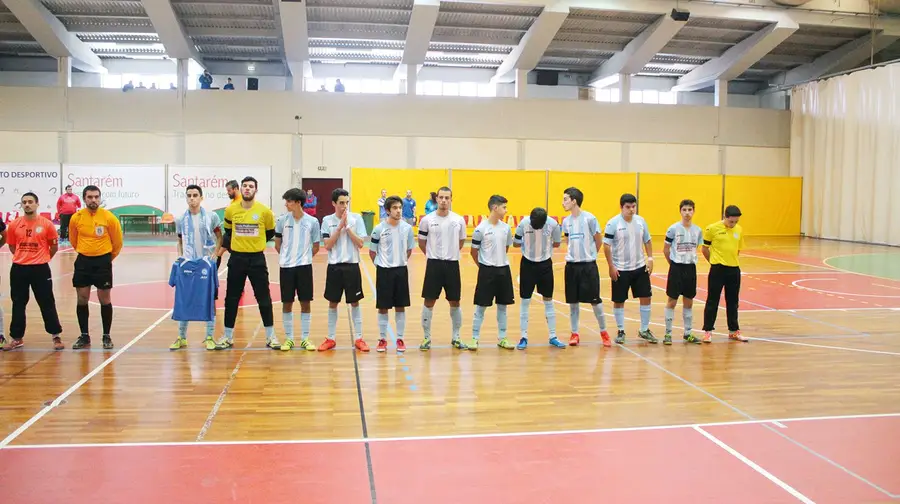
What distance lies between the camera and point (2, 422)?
533 cm

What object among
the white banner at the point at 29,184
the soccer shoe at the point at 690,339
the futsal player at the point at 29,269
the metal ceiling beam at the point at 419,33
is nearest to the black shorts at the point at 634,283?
the soccer shoe at the point at 690,339

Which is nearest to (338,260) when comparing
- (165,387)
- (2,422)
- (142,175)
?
(165,387)

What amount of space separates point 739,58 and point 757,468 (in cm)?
2649

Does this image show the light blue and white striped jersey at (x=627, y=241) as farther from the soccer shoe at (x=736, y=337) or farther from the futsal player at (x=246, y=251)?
the futsal player at (x=246, y=251)

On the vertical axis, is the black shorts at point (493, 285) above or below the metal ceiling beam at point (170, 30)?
below

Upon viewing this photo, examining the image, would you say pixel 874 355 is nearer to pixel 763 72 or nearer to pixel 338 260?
pixel 338 260

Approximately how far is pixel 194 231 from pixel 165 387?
2217 mm

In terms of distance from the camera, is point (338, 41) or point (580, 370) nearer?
point (580, 370)

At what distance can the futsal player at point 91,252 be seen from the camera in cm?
788

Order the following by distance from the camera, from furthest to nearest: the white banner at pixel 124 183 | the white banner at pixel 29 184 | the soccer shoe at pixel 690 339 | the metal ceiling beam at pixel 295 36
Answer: the white banner at pixel 124 183, the white banner at pixel 29 184, the metal ceiling beam at pixel 295 36, the soccer shoe at pixel 690 339

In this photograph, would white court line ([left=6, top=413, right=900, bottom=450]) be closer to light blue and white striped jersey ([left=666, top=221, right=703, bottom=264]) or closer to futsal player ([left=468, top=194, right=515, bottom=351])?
futsal player ([left=468, top=194, right=515, bottom=351])

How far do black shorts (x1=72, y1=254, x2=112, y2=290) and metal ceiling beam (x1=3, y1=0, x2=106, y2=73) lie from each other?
18937 mm

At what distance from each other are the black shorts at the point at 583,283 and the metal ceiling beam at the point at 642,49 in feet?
64.3

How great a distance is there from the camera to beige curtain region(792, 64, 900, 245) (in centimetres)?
2492
